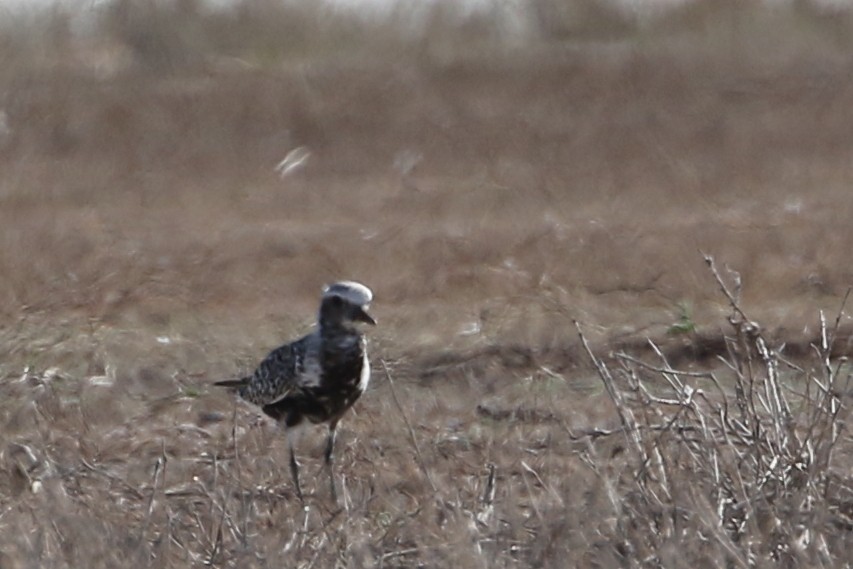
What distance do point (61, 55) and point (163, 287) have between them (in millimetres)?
8083

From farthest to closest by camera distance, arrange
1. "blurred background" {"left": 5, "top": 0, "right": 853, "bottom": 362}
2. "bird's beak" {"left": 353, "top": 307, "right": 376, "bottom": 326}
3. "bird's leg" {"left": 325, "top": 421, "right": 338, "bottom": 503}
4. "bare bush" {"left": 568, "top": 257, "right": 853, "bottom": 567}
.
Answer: "blurred background" {"left": 5, "top": 0, "right": 853, "bottom": 362} < "bird's beak" {"left": 353, "top": 307, "right": 376, "bottom": 326} < "bird's leg" {"left": 325, "top": 421, "right": 338, "bottom": 503} < "bare bush" {"left": 568, "top": 257, "right": 853, "bottom": 567}

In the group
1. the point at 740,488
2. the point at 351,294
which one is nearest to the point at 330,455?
the point at 351,294

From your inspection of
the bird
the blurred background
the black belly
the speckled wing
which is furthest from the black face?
the blurred background

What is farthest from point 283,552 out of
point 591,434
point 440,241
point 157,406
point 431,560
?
point 440,241

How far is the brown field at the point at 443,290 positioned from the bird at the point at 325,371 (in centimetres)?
19

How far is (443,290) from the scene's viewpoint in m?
13.5

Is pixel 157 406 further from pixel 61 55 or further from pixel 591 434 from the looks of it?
pixel 61 55

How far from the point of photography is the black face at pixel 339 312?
895cm

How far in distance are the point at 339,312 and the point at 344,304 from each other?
40 millimetres

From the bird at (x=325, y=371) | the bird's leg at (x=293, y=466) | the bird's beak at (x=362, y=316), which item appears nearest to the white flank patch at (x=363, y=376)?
the bird at (x=325, y=371)

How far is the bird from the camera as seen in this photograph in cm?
888

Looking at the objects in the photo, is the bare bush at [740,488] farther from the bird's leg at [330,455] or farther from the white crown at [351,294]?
the white crown at [351,294]

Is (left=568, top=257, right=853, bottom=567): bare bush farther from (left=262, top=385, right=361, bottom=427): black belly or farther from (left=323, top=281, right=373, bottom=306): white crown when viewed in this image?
(left=323, top=281, right=373, bottom=306): white crown

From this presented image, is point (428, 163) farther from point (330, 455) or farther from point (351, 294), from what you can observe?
point (330, 455)
